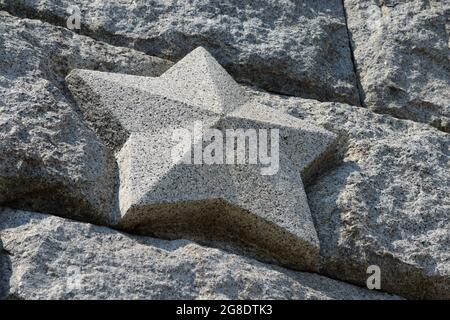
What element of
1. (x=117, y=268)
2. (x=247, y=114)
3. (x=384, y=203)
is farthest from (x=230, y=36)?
(x=117, y=268)

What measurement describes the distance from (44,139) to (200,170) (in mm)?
418

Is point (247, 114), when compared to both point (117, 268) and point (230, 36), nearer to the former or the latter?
point (230, 36)

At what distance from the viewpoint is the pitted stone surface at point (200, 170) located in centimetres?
226

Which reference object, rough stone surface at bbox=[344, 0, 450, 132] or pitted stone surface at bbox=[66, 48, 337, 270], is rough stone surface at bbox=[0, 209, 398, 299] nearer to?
pitted stone surface at bbox=[66, 48, 337, 270]

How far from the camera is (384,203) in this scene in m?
2.45

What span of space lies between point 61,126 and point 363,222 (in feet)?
2.83

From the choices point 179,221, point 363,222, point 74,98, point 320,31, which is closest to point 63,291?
point 179,221

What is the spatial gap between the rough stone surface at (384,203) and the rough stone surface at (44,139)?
607 millimetres

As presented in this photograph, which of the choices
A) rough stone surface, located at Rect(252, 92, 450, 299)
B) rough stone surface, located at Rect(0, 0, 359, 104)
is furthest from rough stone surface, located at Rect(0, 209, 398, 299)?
rough stone surface, located at Rect(0, 0, 359, 104)

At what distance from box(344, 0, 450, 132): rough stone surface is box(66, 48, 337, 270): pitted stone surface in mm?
409

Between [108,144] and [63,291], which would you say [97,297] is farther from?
[108,144]

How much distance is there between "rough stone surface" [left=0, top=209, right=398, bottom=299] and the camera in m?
2.04

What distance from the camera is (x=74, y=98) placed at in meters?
2.49

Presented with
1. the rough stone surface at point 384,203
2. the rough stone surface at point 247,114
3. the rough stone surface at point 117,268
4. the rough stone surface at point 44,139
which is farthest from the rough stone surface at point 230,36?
the rough stone surface at point 117,268
